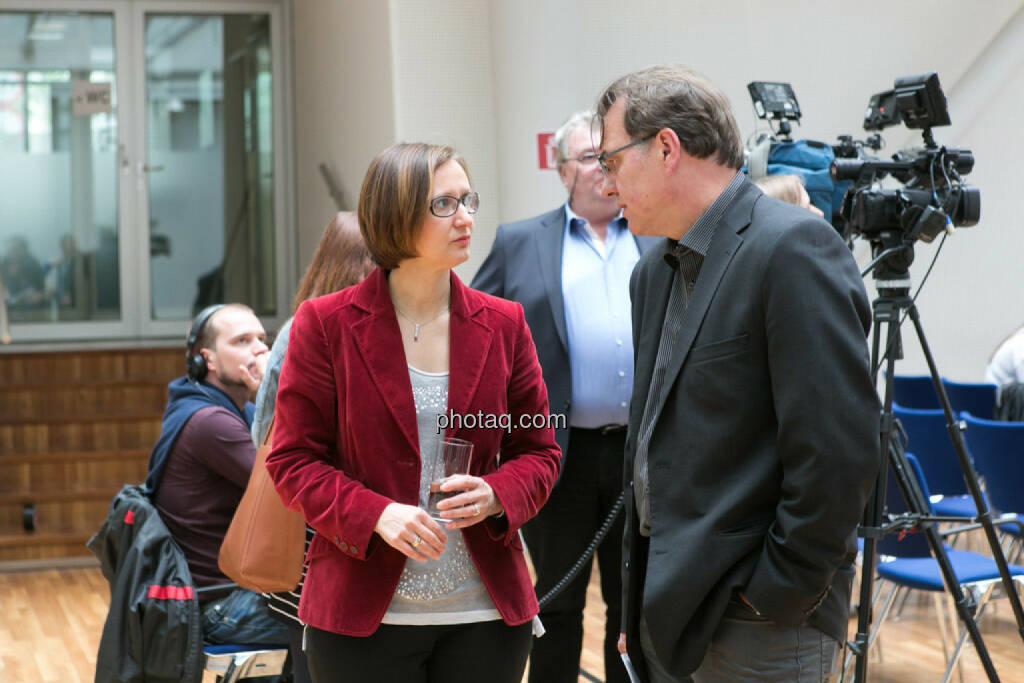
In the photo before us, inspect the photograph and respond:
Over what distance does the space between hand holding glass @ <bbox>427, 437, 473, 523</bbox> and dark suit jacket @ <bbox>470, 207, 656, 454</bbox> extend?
1205 mm

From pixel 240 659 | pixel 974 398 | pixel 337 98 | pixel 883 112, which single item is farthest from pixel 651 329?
pixel 337 98

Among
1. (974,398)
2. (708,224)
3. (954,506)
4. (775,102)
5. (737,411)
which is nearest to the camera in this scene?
(737,411)

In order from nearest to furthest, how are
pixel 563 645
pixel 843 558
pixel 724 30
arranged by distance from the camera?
pixel 843 558 < pixel 563 645 < pixel 724 30

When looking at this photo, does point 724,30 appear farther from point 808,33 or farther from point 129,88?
point 129,88

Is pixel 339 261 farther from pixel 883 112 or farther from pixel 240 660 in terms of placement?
pixel 883 112

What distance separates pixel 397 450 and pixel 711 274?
59 centimetres

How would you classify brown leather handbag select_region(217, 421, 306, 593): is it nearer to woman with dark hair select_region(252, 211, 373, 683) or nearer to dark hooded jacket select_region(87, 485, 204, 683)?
woman with dark hair select_region(252, 211, 373, 683)

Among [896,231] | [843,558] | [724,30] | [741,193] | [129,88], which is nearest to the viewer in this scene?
[843,558]

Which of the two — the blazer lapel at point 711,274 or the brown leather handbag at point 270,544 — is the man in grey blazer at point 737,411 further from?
the brown leather handbag at point 270,544

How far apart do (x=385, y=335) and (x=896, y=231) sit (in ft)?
5.07

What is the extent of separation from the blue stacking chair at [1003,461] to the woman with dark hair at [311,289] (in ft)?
8.22

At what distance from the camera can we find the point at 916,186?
290 cm

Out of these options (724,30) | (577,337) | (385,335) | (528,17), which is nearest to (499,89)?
(528,17)

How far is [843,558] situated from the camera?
154cm
